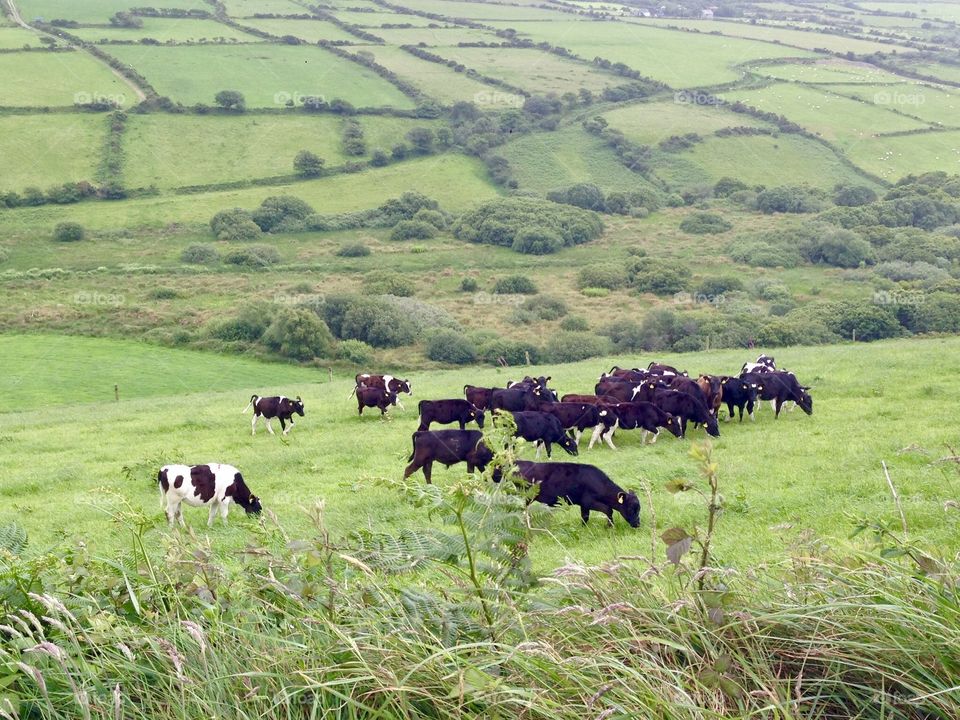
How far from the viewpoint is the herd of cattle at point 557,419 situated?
1329 cm

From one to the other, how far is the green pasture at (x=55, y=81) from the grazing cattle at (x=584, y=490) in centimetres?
10831

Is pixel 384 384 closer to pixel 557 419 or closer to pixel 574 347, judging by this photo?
pixel 557 419

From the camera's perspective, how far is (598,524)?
44.6 ft

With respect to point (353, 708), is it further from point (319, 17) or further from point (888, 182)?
point (319, 17)

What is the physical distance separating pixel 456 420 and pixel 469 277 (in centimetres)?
5973

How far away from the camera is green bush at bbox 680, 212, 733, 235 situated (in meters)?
98.6

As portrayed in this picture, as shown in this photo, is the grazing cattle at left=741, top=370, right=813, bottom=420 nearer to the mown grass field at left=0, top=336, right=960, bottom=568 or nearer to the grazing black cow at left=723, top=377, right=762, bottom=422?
the grazing black cow at left=723, top=377, right=762, bottom=422

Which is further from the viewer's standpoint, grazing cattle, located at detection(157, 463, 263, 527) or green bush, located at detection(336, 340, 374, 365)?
green bush, located at detection(336, 340, 374, 365)

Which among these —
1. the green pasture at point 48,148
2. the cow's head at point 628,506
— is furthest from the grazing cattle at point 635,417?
the green pasture at point 48,148

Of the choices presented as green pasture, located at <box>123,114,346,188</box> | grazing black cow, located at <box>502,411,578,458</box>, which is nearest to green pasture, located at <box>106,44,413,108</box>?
green pasture, located at <box>123,114,346,188</box>

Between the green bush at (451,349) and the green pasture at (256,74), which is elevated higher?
the green pasture at (256,74)

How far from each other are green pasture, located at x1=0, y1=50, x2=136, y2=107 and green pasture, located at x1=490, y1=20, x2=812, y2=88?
74262 mm

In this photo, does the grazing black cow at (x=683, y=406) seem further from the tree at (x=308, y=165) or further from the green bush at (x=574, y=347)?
the tree at (x=308, y=165)

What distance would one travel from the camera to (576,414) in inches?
789
